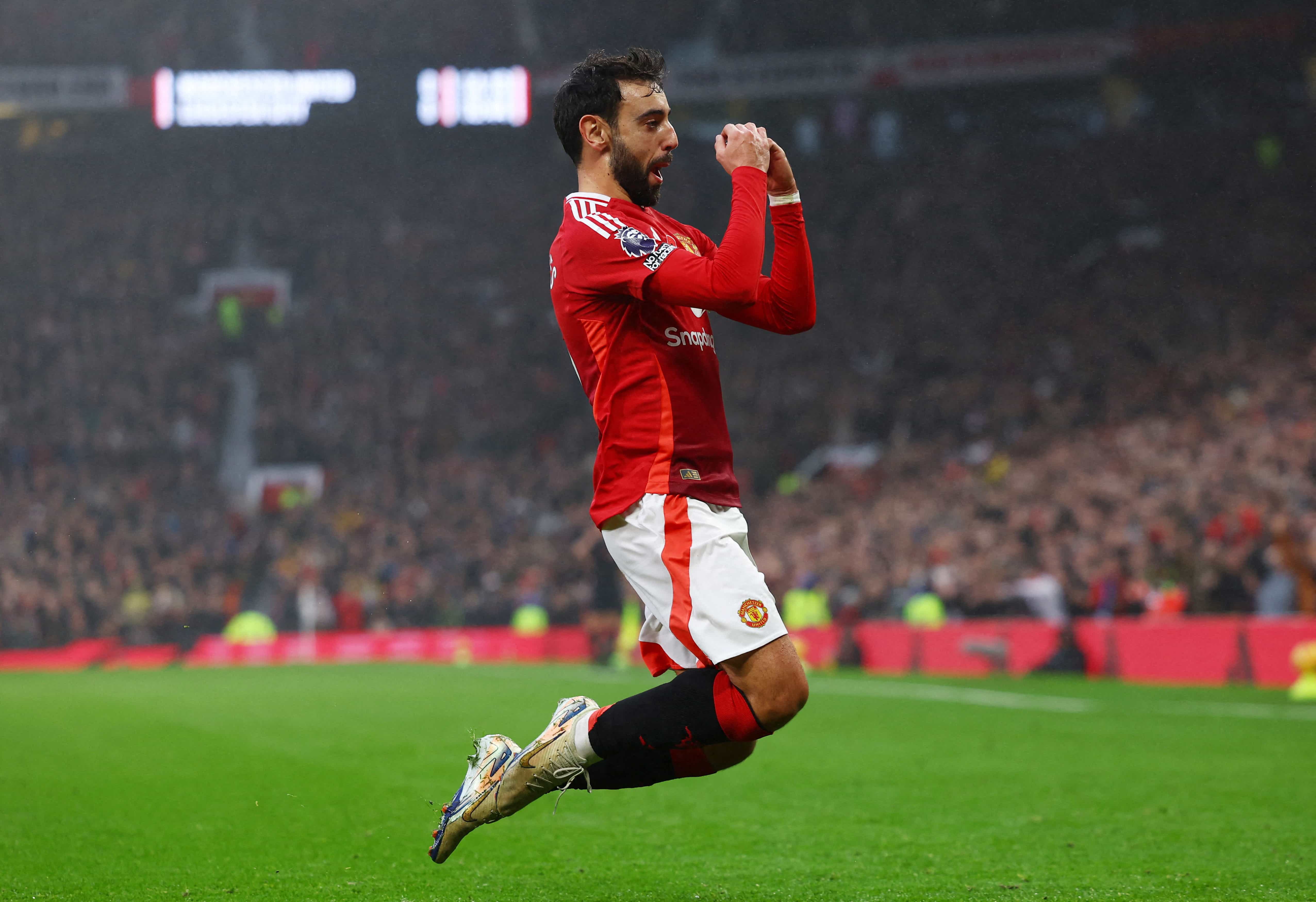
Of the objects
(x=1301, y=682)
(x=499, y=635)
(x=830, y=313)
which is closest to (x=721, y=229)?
(x=830, y=313)

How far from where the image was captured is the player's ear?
4.00m

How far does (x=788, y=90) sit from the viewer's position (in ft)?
101

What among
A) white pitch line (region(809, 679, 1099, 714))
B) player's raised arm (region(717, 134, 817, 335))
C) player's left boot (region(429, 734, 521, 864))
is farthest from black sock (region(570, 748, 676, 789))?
white pitch line (region(809, 679, 1099, 714))

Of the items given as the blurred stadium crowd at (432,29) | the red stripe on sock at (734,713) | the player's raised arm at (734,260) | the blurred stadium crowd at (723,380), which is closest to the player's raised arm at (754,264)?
the player's raised arm at (734,260)

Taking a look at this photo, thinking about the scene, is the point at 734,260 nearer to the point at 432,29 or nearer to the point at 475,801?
the point at 475,801

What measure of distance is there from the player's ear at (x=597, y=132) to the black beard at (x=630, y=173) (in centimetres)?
2

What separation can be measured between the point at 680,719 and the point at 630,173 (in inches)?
65.2

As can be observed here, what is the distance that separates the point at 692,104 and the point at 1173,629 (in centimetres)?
2161

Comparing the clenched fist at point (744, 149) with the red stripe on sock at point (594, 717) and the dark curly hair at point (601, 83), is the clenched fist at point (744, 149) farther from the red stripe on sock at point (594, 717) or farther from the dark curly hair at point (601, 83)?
the red stripe on sock at point (594, 717)

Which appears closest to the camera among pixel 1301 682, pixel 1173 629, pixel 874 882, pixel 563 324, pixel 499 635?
pixel 563 324

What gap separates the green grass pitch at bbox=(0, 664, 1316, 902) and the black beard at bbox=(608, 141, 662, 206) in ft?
6.64

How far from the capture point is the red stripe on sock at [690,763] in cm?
394

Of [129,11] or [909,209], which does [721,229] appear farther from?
[129,11]

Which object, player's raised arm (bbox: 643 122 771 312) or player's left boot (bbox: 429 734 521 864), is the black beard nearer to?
player's raised arm (bbox: 643 122 771 312)
